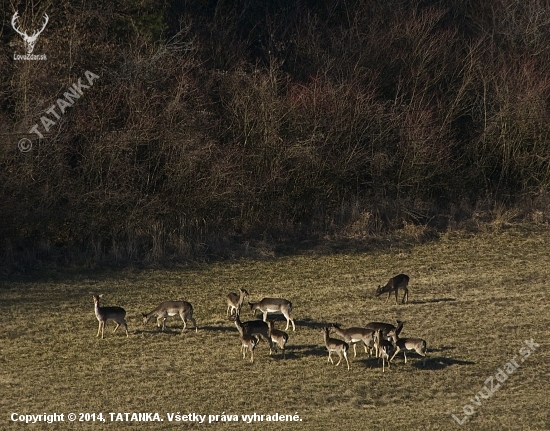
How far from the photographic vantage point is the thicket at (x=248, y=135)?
24828 millimetres

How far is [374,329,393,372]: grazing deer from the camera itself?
1631 cm

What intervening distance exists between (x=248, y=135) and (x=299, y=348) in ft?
36.6

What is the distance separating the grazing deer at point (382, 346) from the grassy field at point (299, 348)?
0.23 metres

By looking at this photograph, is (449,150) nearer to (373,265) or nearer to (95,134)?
(373,265)

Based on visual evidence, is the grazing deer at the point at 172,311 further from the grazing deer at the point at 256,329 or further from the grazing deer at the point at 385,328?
the grazing deer at the point at 385,328

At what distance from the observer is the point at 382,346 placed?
1631 centimetres

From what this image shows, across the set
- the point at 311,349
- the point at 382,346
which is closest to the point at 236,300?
the point at 311,349

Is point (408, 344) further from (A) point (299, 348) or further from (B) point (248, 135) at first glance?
(B) point (248, 135)

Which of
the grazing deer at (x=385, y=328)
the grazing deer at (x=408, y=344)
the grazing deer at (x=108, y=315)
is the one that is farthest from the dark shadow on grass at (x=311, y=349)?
the grazing deer at (x=108, y=315)

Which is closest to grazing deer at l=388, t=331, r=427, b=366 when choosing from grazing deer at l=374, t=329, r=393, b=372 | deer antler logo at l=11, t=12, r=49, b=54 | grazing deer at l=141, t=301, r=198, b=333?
grazing deer at l=374, t=329, r=393, b=372

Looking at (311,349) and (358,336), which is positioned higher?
(358,336)

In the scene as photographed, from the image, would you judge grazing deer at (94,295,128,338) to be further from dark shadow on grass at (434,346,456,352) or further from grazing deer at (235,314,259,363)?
dark shadow on grass at (434,346,456,352)

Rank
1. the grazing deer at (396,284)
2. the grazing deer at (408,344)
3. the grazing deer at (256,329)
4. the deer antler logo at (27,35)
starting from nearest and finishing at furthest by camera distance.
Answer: the grazing deer at (408,344)
the grazing deer at (256,329)
the grazing deer at (396,284)
the deer antler logo at (27,35)

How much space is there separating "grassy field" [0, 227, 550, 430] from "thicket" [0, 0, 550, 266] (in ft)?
7.69
